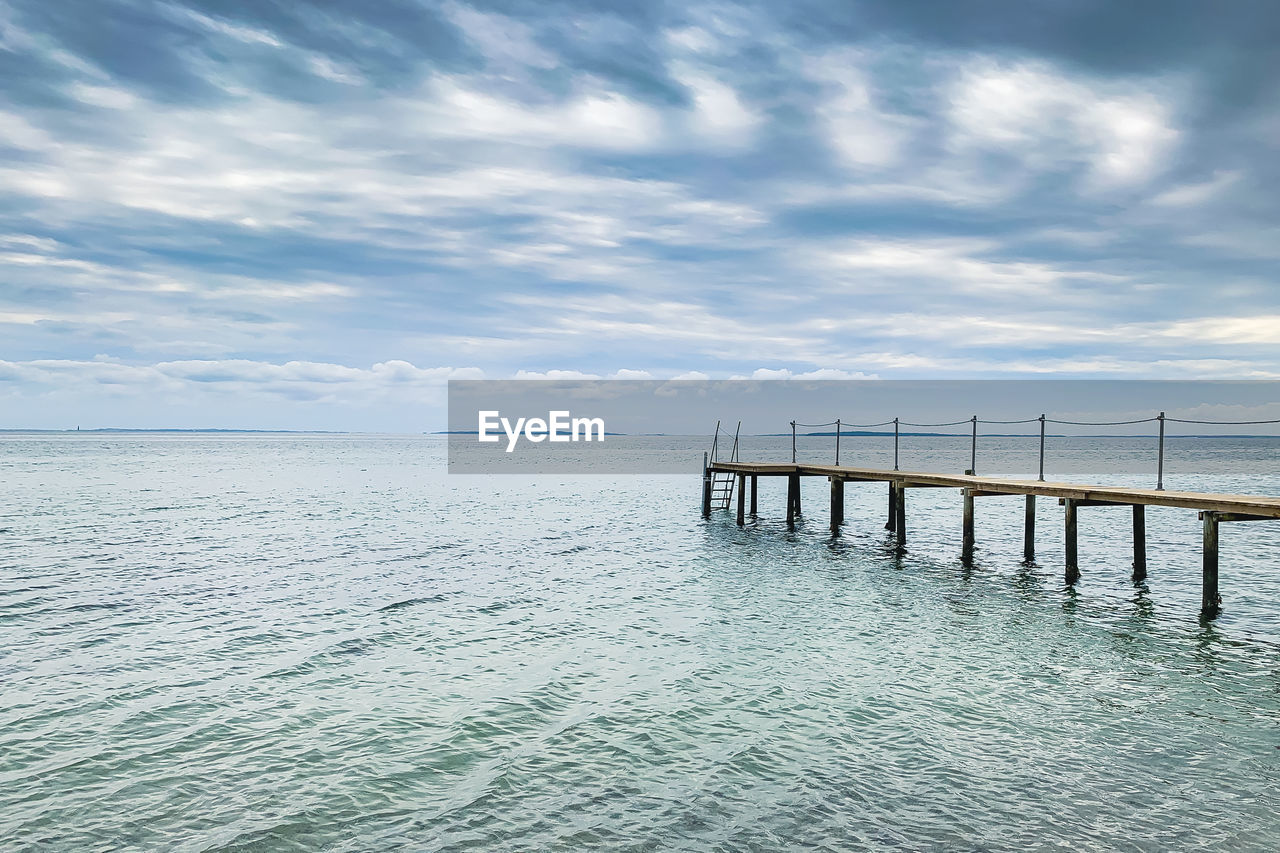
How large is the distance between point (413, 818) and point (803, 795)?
3519 mm

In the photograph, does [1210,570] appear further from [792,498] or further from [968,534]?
[792,498]

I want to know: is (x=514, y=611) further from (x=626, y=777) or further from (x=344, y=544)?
(x=344, y=544)

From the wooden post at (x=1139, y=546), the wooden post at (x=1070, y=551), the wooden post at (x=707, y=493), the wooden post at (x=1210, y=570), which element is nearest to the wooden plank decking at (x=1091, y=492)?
the wooden post at (x=1210, y=570)

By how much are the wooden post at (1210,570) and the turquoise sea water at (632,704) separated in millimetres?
377

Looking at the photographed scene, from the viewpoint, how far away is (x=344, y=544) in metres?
27.5

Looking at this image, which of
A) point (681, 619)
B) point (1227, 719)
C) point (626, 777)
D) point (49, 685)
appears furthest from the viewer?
point (681, 619)

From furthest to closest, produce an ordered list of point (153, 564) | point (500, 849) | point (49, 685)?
point (153, 564) < point (49, 685) < point (500, 849)

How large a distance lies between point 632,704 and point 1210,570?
463 inches

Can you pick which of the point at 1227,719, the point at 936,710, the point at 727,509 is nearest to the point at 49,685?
the point at 936,710

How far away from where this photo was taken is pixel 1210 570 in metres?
15.7

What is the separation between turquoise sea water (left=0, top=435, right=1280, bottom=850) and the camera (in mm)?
7418

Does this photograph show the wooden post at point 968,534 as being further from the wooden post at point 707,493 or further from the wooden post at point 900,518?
the wooden post at point 707,493

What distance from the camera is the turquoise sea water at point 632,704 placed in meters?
7.42

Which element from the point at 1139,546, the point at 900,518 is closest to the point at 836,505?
the point at 900,518
